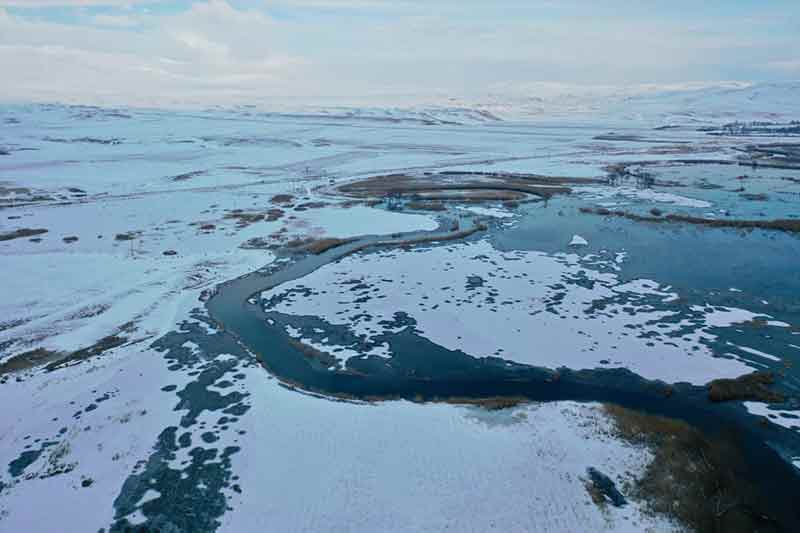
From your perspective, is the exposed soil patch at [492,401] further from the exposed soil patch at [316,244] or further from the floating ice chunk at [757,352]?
the exposed soil patch at [316,244]

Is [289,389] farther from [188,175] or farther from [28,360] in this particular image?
[188,175]

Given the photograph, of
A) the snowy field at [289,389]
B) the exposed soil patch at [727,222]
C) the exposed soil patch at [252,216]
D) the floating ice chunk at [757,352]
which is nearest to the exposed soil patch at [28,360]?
the snowy field at [289,389]

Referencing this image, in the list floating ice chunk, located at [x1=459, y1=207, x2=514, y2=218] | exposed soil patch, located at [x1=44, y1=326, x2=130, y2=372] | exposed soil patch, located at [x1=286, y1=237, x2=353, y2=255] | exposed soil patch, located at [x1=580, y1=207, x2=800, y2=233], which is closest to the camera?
exposed soil patch, located at [x1=44, y1=326, x2=130, y2=372]

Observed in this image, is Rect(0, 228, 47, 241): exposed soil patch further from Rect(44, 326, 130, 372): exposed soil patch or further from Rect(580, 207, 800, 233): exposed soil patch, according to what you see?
Rect(580, 207, 800, 233): exposed soil patch

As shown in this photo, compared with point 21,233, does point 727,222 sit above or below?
above

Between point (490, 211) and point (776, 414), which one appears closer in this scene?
point (776, 414)

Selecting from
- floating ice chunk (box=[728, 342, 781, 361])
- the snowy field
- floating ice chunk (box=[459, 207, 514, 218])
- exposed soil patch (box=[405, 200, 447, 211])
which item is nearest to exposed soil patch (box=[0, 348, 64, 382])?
the snowy field

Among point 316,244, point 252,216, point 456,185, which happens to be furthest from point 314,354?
point 456,185

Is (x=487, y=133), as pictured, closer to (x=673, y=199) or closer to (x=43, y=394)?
(x=673, y=199)
